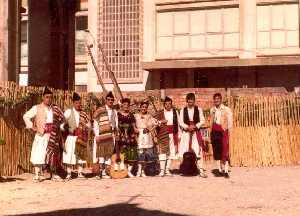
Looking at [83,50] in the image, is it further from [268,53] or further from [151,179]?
[151,179]

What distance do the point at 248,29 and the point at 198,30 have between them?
89.5 inches

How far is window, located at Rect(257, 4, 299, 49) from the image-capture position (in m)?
26.0

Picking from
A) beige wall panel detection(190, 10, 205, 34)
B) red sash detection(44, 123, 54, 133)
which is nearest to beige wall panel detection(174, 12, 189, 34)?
beige wall panel detection(190, 10, 205, 34)

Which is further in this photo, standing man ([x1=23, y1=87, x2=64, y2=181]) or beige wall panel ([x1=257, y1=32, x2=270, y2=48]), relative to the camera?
beige wall panel ([x1=257, y1=32, x2=270, y2=48])

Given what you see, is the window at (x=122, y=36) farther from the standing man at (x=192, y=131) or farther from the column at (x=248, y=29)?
the standing man at (x=192, y=131)

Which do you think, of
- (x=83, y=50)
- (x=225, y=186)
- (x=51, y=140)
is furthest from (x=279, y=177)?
(x=83, y=50)

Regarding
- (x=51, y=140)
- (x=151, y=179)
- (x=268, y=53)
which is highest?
(x=268, y=53)

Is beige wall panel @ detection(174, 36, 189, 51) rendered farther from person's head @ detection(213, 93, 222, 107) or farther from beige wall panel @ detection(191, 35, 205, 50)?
person's head @ detection(213, 93, 222, 107)

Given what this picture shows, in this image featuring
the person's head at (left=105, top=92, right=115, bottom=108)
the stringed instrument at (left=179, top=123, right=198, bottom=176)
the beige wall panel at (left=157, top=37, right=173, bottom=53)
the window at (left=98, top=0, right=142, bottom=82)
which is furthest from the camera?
the beige wall panel at (left=157, top=37, right=173, bottom=53)

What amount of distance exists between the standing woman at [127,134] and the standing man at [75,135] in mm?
720

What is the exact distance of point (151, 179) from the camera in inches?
475


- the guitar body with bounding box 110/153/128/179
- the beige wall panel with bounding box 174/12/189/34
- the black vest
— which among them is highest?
the beige wall panel with bounding box 174/12/189/34

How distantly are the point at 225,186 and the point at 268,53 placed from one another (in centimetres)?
1620

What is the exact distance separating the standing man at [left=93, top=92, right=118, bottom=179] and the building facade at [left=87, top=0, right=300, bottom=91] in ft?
46.7
